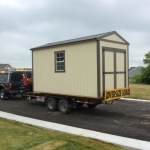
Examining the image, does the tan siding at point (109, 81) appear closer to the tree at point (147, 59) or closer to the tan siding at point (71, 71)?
the tan siding at point (71, 71)

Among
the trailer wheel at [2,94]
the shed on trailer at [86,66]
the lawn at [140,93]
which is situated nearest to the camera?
the shed on trailer at [86,66]

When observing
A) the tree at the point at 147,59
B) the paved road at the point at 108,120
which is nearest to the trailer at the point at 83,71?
the paved road at the point at 108,120

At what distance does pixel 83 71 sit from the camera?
30.7 feet

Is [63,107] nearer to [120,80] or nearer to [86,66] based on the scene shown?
[86,66]

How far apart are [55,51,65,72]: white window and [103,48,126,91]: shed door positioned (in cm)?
226

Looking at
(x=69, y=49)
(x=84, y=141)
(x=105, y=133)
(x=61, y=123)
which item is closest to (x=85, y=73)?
(x=69, y=49)

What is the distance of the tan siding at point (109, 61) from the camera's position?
9.12 metres

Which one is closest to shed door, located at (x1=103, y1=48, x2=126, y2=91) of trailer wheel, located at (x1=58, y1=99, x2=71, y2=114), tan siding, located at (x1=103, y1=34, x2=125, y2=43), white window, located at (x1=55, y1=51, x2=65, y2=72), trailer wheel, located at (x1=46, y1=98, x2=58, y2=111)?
tan siding, located at (x1=103, y1=34, x2=125, y2=43)

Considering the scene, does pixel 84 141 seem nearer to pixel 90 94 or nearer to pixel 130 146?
pixel 130 146

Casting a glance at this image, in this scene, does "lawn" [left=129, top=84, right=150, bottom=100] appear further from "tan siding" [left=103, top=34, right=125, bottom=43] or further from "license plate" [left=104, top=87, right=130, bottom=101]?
"tan siding" [left=103, top=34, right=125, bottom=43]

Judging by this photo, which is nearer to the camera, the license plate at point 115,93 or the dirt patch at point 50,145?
the dirt patch at point 50,145

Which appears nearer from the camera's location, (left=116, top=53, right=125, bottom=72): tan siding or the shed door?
the shed door

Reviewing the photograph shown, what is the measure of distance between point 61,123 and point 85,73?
245 centimetres

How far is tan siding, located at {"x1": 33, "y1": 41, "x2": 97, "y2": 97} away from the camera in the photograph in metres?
9.00
